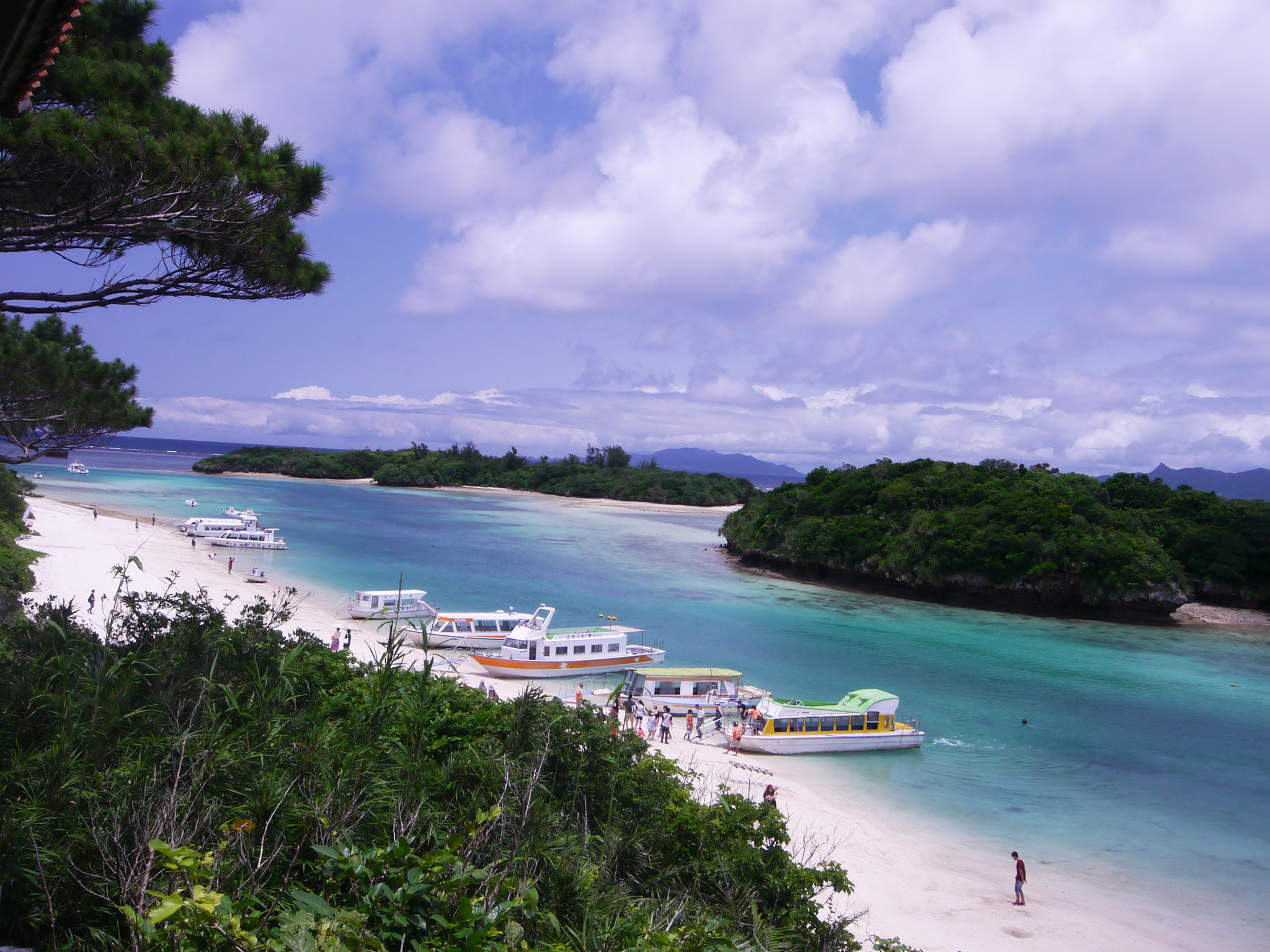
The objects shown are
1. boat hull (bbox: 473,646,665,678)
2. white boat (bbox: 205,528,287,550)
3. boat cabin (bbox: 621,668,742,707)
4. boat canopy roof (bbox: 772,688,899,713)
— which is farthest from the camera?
white boat (bbox: 205,528,287,550)

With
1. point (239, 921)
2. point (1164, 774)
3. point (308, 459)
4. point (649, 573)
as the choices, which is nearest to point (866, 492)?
point (649, 573)

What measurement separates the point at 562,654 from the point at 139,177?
20.9 m

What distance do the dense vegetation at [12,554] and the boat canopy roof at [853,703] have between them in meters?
17.9

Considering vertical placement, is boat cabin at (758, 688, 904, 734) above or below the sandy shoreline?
below

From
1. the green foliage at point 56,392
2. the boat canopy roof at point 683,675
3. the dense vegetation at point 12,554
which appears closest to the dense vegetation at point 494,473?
the dense vegetation at point 12,554

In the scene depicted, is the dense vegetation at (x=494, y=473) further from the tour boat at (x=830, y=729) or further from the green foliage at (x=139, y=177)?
the green foliage at (x=139, y=177)

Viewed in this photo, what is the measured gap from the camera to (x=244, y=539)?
4588 cm

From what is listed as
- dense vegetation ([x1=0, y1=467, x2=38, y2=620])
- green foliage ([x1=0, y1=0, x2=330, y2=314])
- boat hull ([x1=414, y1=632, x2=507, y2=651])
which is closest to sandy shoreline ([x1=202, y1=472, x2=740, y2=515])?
dense vegetation ([x1=0, y1=467, x2=38, y2=620])

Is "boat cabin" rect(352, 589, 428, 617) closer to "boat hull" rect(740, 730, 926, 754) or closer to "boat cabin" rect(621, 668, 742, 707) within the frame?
"boat cabin" rect(621, 668, 742, 707)

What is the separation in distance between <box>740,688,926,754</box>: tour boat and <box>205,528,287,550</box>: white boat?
121ft

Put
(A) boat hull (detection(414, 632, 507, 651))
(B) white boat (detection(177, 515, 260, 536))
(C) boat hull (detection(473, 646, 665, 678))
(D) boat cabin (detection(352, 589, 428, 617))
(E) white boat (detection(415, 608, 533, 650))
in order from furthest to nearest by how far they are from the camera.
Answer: (B) white boat (detection(177, 515, 260, 536)) → (D) boat cabin (detection(352, 589, 428, 617)) → (E) white boat (detection(415, 608, 533, 650)) → (A) boat hull (detection(414, 632, 507, 651)) → (C) boat hull (detection(473, 646, 665, 678))

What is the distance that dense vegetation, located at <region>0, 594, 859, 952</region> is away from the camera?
138 inches

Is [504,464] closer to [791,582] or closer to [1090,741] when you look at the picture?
[791,582]

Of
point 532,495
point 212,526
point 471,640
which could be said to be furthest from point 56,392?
point 532,495
